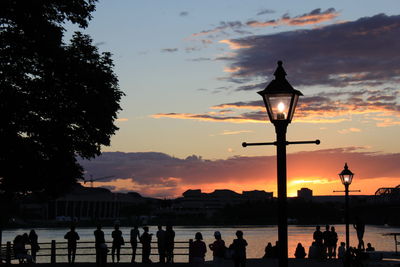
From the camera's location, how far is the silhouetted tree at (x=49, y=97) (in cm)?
3088

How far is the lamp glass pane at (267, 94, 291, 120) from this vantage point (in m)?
13.5

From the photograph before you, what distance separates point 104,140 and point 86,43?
4.50 meters

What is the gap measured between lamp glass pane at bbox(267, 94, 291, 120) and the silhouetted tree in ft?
61.6

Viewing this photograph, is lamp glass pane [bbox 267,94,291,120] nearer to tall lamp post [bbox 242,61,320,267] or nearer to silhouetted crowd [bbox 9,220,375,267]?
tall lamp post [bbox 242,61,320,267]

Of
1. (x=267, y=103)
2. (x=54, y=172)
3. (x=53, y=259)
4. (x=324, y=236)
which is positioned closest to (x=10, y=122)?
(x=54, y=172)

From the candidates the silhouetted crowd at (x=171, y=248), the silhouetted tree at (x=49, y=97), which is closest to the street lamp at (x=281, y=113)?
the silhouetted crowd at (x=171, y=248)

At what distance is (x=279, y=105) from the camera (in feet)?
44.5

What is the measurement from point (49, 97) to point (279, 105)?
2064 centimetres

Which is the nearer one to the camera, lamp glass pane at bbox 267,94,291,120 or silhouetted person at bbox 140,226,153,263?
lamp glass pane at bbox 267,94,291,120

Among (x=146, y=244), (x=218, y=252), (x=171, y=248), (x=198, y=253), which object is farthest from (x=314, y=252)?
(x=218, y=252)

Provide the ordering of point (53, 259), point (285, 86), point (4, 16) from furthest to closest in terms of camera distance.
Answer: point (53, 259) → point (4, 16) → point (285, 86)

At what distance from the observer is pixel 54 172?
3356cm

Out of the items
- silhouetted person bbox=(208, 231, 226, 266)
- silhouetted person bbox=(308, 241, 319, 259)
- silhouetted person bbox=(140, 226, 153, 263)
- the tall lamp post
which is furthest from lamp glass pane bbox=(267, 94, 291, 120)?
A: silhouetted person bbox=(308, 241, 319, 259)

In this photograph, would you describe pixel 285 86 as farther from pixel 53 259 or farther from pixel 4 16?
pixel 53 259
